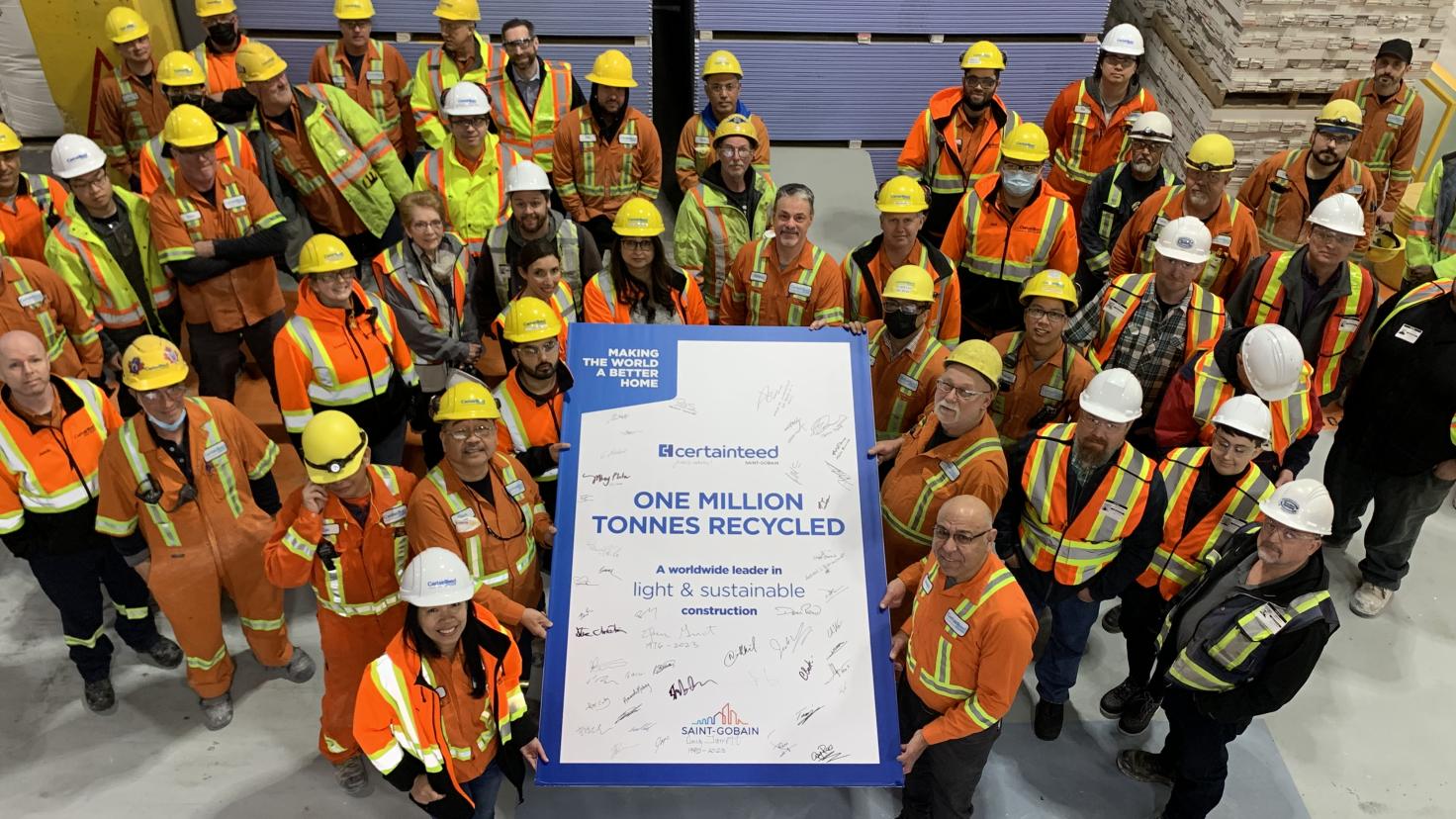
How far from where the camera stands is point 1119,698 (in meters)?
4.87

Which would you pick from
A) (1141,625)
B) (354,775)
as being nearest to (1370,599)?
(1141,625)

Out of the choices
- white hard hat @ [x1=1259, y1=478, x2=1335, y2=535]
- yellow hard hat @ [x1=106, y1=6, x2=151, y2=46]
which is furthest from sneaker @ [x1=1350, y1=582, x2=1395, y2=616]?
yellow hard hat @ [x1=106, y1=6, x2=151, y2=46]

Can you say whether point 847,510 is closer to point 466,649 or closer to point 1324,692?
point 466,649

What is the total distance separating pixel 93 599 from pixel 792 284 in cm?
347

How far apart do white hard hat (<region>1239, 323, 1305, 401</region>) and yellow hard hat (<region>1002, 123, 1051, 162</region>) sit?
150 centimetres

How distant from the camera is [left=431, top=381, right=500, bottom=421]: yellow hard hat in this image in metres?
3.77

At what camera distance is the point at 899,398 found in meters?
4.73

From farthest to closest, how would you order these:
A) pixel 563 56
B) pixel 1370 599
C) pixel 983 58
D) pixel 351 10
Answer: pixel 563 56 < pixel 351 10 < pixel 983 58 < pixel 1370 599

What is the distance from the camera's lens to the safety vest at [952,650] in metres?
3.48

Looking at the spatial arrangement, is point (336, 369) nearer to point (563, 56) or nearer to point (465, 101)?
point (465, 101)

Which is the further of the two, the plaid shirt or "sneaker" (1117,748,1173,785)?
the plaid shirt

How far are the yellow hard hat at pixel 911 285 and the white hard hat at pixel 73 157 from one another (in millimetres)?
3900

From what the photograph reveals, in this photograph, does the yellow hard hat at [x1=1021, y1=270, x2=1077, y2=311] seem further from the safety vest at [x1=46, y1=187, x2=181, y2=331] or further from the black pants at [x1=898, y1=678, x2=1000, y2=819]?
the safety vest at [x1=46, y1=187, x2=181, y2=331]

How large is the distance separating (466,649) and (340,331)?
1.81 meters
